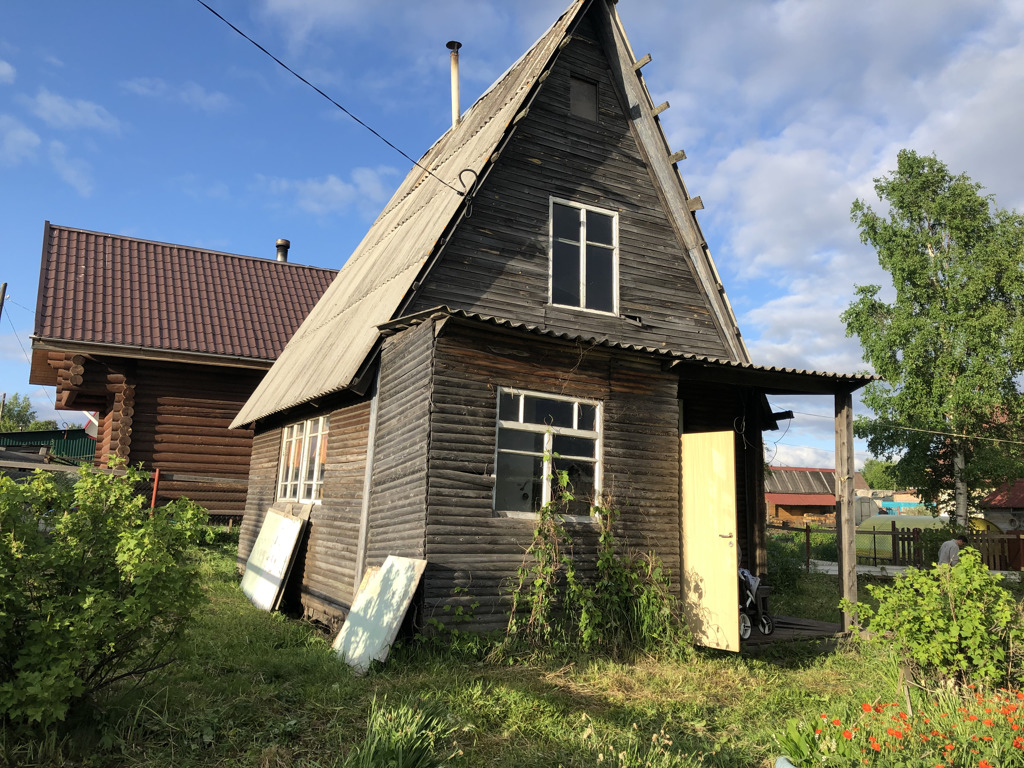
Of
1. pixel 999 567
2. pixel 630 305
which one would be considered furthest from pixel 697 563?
pixel 999 567

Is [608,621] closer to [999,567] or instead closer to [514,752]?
[514,752]

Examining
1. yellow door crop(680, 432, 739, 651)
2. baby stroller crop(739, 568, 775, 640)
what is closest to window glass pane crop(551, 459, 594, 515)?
yellow door crop(680, 432, 739, 651)

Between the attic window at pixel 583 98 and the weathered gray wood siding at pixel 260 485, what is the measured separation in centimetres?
786

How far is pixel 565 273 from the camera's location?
10.5 metres

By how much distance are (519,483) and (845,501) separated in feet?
15.0

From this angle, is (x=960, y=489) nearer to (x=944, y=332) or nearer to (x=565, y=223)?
(x=944, y=332)

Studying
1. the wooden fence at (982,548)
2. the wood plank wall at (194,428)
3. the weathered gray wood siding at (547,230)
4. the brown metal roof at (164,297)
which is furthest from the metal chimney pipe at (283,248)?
the wooden fence at (982,548)

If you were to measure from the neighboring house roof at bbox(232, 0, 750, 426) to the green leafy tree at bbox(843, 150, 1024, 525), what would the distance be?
12099mm

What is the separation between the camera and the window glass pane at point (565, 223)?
10.6m

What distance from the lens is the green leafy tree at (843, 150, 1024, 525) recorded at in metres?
20.6

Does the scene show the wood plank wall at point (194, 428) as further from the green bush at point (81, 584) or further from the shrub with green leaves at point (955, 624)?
the shrub with green leaves at point (955, 624)

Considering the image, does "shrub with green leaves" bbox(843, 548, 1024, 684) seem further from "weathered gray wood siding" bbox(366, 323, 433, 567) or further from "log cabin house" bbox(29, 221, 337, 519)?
"log cabin house" bbox(29, 221, 337, 519)

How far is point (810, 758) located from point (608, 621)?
412cm

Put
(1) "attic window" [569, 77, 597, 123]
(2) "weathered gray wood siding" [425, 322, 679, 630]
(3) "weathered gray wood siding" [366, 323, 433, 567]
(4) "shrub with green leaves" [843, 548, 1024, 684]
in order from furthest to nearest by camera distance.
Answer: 1. (1) "attic window" [569, 77, 597, 123]
2. (3) "weathered gray wood siding" [366, 323, 433, 567]
3. (2) "weathered gray wood siding" [425, 322, 679, 630]
4. (4) "shrub with green leaves" [843, 548, 1024, 684]
